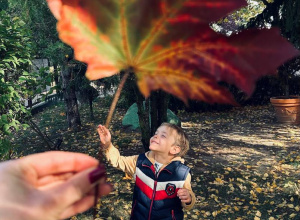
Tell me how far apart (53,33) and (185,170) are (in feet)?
15.0

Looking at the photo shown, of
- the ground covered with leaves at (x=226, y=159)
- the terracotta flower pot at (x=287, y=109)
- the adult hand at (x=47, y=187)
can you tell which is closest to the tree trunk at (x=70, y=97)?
the ground covered with leaves at (x=226, y=159)

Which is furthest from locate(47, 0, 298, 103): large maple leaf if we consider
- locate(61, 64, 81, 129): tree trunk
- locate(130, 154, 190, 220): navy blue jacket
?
locate(61, 64, 81, 129): tree trunk

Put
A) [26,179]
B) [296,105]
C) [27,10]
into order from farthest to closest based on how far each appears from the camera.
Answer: [296,105] → [27,10] → [26,179]

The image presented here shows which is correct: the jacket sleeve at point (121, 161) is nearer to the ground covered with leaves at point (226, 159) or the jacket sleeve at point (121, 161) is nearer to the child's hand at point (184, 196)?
the child's hand at point (184, 196)

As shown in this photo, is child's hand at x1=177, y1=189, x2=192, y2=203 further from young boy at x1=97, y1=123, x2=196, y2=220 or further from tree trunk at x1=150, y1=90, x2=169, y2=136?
tree trunk at x1=150, y1=90, x2=169, y2=136

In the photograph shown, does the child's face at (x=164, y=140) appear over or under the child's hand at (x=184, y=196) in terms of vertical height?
over

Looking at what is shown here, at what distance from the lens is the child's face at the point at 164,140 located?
223 centimetres

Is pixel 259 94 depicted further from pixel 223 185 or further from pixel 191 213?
pixel 191 213

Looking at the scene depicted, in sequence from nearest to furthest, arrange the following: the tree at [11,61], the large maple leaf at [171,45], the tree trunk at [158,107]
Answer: the large maple leaf at [171,45]
the tree at [11,61]
the tree trunk at [158,107]

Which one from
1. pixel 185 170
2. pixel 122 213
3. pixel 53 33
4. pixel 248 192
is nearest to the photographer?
pixel 185 170

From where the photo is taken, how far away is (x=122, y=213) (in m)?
3.79

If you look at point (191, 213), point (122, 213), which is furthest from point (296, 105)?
point (122, 213)

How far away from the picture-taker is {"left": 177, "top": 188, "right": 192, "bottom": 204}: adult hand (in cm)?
203

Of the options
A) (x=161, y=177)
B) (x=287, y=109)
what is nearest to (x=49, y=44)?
(x=161, y=177)
